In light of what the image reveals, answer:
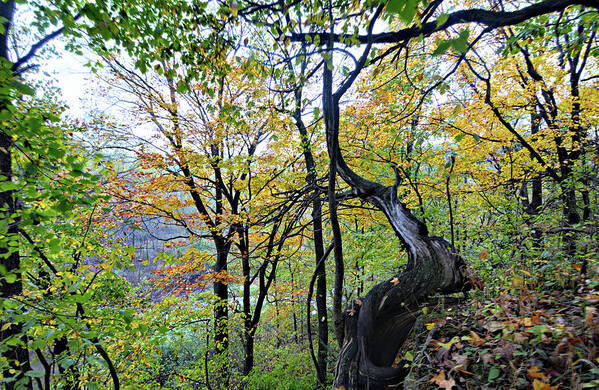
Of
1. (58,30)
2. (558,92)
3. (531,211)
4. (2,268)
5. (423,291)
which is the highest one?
(58,30)

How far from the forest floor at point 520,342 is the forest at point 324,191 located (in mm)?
17

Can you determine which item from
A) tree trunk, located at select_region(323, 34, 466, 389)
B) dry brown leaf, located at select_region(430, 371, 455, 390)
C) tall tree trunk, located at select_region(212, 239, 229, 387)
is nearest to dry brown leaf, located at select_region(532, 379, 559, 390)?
dry brown leaf, located at select_region(430, 371, 455, 390)

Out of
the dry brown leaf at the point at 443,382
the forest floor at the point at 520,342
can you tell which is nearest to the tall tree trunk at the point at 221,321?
the forest floor at the point at 520,342

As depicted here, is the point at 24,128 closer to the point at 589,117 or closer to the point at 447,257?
the point at 447,257

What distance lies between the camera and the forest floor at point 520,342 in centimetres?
132

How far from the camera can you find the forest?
77.5 inches

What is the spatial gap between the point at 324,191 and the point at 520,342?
99.2 inches

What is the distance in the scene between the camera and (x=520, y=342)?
1.51 m

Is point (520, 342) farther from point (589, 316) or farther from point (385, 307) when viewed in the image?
point (385, 307)

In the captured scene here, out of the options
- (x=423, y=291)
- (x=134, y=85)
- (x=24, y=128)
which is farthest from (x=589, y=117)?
(x=134, y=85)

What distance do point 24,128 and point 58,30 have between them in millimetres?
5011

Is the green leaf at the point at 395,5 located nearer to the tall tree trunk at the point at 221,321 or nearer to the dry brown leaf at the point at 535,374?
the dry brown leaf at the point at 535,374

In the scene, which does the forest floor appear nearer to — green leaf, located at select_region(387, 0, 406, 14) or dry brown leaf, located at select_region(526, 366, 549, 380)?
dry brown leaf, located at select_region(526, 366, 549, 380)

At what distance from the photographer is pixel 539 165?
6.22 m
